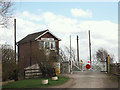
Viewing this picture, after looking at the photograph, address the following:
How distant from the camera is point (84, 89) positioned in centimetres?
1691

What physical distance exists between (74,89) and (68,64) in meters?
13.3

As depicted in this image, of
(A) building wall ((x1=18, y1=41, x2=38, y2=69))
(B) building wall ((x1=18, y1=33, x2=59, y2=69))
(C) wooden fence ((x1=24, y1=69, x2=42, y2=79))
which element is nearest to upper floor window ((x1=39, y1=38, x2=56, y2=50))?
(B) building wall ((x1=18, y1=33, x2=59, y2=69))

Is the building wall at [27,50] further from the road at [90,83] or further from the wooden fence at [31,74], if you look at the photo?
the road at [90,83]

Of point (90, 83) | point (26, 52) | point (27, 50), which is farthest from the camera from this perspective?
point (26, 52)

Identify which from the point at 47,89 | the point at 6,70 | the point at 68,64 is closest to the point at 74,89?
the point at 47,89

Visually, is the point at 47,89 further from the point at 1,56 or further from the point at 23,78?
the point at 23,78

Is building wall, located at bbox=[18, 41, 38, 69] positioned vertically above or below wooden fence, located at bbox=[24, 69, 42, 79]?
above

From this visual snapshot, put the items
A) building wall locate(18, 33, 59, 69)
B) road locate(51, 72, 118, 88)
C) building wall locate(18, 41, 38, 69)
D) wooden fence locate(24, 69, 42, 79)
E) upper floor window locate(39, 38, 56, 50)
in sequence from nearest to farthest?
road locate(51, 72, 118, 88) < wooden fence locate(24, 69, 42, 79) < building wall locate(18, 33, 59, 69) < upper floor window locate(39, 38, 56, 50) < building wall locate(18, 41, 38, 69)

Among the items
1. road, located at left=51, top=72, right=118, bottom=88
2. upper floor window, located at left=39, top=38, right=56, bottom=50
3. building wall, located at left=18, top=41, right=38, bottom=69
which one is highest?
upper floor window, located at left=39, top=38, right=56, bottom=50

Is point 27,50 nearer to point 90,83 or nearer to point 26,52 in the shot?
point 26,52

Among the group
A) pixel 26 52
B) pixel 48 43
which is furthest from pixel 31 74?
pixel 26 52

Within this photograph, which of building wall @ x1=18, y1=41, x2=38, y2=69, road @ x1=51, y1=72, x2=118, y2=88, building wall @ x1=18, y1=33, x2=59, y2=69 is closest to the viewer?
road @ x1=51, y1=72, x2=118, y2=88

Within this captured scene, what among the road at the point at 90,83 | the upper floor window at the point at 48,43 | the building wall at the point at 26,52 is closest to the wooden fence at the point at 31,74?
the road at the point at 90,83

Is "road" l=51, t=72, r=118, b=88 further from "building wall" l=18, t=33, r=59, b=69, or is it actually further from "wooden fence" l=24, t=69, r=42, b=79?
"building wall" l=18, t=33, r=59, b=69
